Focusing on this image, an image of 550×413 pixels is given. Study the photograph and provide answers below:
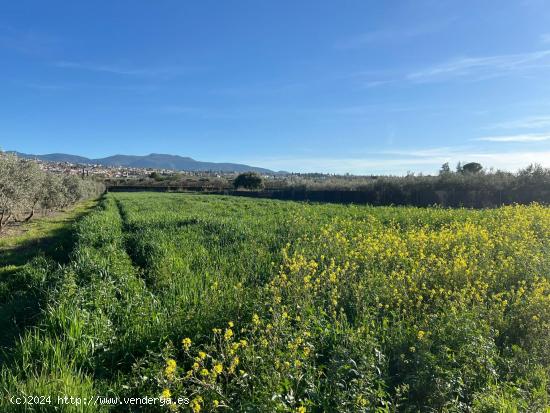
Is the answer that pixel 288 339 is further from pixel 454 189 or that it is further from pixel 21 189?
pixel 454 189

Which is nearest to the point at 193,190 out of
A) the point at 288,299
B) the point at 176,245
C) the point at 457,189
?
the point at 457,189

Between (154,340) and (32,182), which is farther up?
(32,182)

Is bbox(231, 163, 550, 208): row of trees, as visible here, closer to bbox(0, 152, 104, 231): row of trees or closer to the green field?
the green field

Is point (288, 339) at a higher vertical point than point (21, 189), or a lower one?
lower

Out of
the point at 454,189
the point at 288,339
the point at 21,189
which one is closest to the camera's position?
the point at 288,339

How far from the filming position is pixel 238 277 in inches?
325

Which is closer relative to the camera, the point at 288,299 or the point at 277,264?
the point at 288,299

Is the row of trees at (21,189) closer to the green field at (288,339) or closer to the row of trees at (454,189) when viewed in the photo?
the green field at (288,339)

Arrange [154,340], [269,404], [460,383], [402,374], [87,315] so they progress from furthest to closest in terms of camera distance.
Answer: [87,315] < [154,340] < [402,374] < [460,383] < [269,404]

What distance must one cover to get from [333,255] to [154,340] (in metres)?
5.84

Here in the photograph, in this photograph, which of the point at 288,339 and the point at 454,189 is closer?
the point at 288,339

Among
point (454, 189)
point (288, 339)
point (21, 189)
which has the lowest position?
point (288, 339)

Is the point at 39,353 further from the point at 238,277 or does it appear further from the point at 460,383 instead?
the point at 460,383

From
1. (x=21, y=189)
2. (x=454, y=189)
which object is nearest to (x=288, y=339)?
(x=21, y=189)
